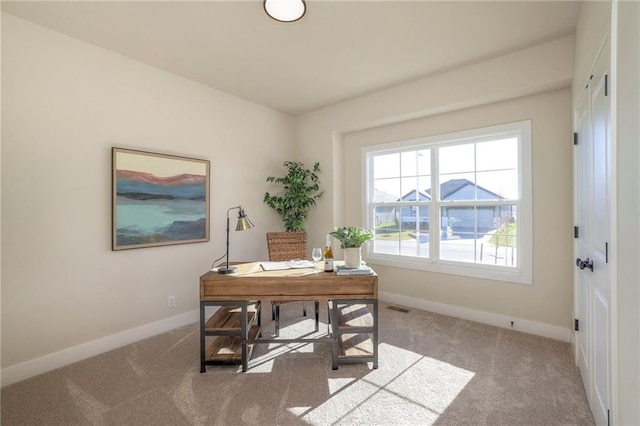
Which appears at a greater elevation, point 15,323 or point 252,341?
point 15,323

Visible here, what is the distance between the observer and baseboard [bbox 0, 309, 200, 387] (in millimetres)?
2299

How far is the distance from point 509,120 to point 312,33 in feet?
7.53

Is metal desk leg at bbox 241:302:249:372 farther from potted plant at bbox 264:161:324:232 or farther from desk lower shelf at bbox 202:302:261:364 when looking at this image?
potted plant at bbox 264:161:324:232

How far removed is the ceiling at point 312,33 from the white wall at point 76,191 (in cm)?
27

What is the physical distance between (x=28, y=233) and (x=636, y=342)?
3.77 metres

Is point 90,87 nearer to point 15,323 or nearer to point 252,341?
point 15,323

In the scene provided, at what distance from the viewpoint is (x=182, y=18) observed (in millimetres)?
2377

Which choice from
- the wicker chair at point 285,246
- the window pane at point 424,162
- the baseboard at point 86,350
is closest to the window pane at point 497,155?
the window pane at point 424,162

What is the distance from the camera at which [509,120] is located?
319 cm

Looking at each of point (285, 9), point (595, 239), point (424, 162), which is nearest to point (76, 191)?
point (285, 9)

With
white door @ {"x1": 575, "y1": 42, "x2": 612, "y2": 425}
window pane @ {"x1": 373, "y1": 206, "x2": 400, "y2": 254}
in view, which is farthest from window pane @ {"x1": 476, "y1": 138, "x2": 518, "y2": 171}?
window pane @ {"x1": 373, "y1": 206, "x2": 400, "y2": 254}

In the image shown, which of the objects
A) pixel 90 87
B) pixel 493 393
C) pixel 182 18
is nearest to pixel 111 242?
pixel 90 87

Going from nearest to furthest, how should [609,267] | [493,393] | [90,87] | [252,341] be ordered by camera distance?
[609,267] → [493,393] → [252,341] → [90,87]

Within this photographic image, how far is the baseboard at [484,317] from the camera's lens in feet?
9.61
